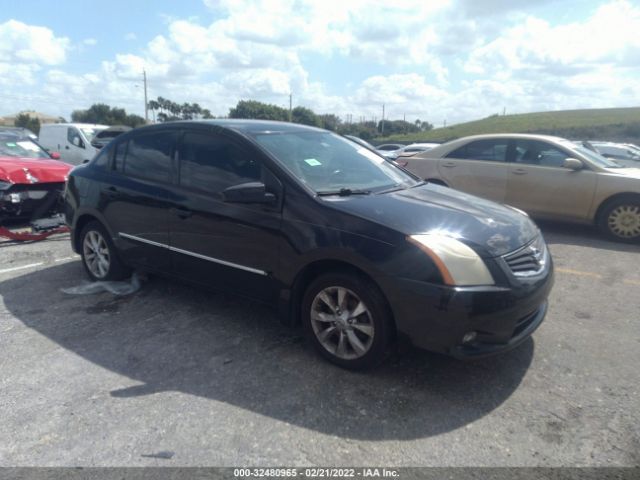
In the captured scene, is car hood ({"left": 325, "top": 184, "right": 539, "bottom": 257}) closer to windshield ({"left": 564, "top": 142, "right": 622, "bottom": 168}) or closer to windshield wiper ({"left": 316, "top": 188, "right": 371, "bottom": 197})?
windshield wiper ({"left": 316, "top": 188, "right": 371, "bottom": 197})

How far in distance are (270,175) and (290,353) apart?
1325mm

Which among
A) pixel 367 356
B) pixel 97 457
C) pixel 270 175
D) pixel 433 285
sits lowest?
pixel 97 457

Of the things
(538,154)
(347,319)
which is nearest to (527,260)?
(347,319)

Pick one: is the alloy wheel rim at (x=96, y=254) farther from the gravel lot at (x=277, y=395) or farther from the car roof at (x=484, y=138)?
the car roof at (x=484, y=138)

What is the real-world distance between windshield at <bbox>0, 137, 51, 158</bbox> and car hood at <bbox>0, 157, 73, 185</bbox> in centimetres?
57

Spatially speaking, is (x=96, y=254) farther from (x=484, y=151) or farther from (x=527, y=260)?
(x=484, y=151)

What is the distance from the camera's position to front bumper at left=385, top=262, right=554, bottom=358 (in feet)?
9.50

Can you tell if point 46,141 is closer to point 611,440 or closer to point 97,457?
point 97,457

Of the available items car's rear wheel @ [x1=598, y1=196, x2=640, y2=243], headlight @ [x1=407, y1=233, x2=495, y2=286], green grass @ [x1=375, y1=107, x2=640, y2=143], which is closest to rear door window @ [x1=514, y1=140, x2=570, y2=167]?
car's rear wheel @ [x1=598, y1=196, x2=640, y2=243]

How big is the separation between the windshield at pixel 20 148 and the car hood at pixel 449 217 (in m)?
7.01

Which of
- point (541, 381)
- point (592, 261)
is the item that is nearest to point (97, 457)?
point (541, 381)

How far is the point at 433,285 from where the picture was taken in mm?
2910

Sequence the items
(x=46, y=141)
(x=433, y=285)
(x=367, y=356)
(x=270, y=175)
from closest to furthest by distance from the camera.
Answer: (x=433, y=285) < (x=367, y=356) < (x=270, y=175) < (x=46, y=141)

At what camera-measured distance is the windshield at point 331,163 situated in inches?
146
